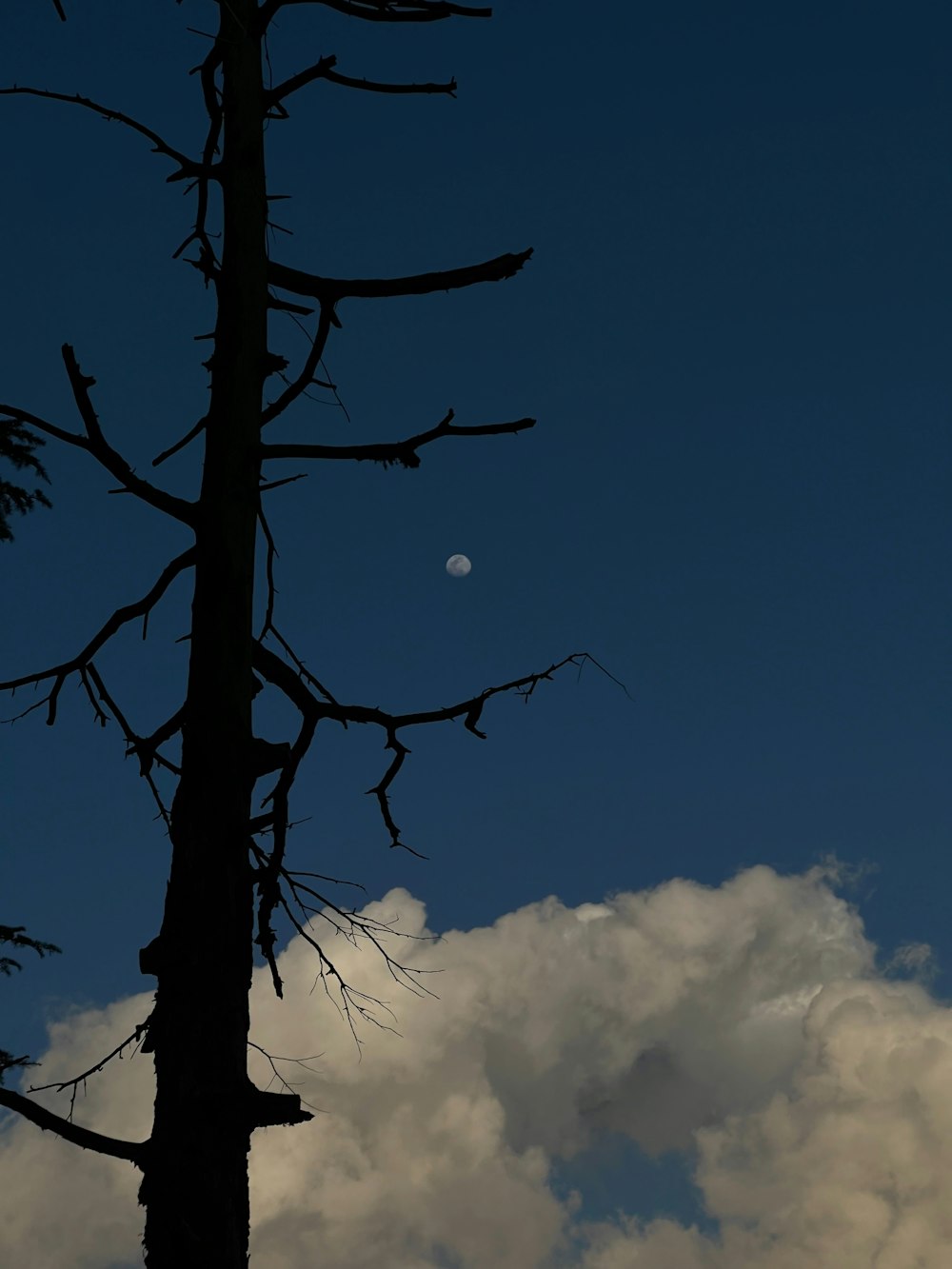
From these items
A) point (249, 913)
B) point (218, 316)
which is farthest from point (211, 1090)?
point (218, 316)

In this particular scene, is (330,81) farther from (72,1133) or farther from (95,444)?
(72,1133)

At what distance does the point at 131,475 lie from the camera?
4984mm

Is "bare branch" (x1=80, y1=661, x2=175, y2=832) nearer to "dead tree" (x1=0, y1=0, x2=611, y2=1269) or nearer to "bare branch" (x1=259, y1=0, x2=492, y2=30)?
"dead tree" (x1=0, y1=0, x2=611, y2=1269)

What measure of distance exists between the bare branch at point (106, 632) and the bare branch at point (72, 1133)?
5.93ft

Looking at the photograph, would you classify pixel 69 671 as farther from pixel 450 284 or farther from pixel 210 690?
pixel 450 284

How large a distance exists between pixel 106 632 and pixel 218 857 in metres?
1.48

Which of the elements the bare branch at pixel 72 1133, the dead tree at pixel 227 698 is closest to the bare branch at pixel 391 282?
the dead tree at pixel 227 698

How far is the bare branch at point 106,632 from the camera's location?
5.36 m

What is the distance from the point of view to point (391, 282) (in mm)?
5855

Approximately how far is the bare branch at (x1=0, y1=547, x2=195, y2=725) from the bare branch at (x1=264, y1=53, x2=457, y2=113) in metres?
2.48

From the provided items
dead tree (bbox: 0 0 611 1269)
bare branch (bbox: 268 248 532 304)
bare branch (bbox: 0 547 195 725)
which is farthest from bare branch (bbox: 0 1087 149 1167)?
bare branch (bbox: 268 248 532 304)

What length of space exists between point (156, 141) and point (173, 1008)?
395 centimetres

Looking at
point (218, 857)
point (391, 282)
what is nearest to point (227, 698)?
point (218, 857)

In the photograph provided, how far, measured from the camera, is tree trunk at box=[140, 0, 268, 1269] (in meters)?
4.09
